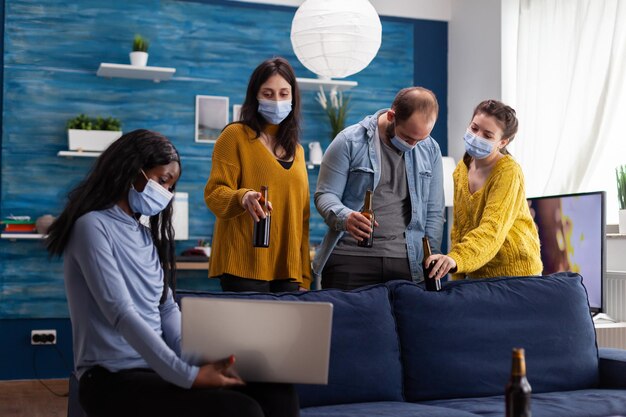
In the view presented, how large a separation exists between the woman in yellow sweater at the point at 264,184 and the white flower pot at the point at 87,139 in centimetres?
266

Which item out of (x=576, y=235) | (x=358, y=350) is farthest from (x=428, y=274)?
(x=576, y=235)

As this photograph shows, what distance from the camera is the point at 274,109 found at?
9.52ft

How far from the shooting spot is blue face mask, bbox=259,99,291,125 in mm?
2900

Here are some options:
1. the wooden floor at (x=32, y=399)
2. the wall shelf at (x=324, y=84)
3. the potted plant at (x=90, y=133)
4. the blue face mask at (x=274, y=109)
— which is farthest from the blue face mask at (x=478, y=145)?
the potted plant at (x=90, y=133)

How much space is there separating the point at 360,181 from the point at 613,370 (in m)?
1.11

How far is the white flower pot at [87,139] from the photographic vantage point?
17.6 ft

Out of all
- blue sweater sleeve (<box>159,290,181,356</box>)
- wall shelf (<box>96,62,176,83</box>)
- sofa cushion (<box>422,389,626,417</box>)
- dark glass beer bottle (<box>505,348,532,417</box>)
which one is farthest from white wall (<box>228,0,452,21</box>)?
dark glass beer bottle (<box>505,348,532,417</box>)

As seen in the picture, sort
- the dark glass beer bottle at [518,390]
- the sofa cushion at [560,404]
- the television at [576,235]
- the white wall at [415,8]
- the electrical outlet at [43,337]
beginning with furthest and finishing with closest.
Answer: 1. the white wall at [415,8]
2. the electrical outlet at [43,337]
3. the television at [576,235]
4. the sofa cushion at [560,404]
5. the dark glass beer bottle at [518,390]

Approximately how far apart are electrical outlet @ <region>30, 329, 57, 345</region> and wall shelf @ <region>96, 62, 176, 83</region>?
1713 millimetres

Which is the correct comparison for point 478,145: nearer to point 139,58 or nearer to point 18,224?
point 139,58

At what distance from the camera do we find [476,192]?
300 centimetres

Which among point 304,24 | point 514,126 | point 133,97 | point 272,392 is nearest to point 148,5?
point 133,97

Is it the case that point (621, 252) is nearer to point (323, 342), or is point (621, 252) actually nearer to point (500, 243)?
point (500, 243)

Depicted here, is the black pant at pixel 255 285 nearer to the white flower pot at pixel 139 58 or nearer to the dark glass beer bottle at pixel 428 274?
the dark glass beer bottle at pixel 428 274
